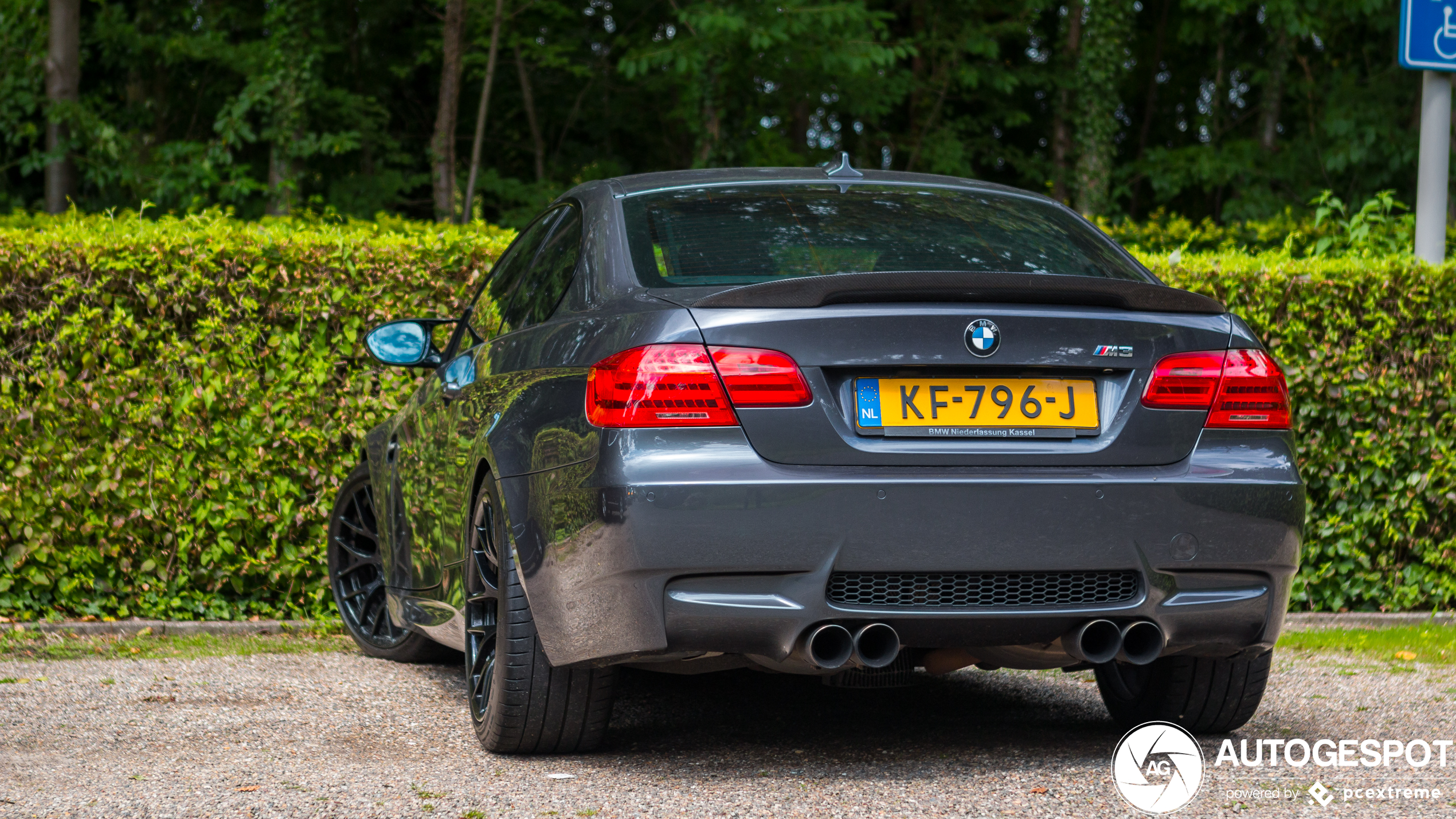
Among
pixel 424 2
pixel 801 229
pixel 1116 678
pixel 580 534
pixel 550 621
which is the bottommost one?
pixel 1116 678

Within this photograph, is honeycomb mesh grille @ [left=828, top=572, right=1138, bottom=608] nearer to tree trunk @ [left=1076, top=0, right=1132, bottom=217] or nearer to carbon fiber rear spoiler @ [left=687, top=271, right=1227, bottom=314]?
carbon fiber rear spoiler @ [left=687, top=271, right=1227, bottom=314]

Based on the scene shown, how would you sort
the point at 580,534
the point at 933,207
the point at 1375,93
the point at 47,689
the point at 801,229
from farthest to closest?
the point at 1375,93, the point at 47,689, the point at 933,207, the point at 801,229, the point at 580,534

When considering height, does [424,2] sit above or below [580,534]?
above

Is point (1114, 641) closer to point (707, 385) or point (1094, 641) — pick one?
point (1094, 641)

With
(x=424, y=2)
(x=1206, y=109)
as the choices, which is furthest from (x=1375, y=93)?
(x=424, y=2)

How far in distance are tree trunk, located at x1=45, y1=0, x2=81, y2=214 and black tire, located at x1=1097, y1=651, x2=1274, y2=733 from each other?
15.3 metres

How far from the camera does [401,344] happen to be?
16.6ft

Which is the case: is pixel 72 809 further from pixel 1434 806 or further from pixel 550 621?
pixel 1434 806

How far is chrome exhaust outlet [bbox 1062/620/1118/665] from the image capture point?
3.50m

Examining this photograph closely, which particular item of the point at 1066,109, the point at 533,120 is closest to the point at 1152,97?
the point at 1066,109

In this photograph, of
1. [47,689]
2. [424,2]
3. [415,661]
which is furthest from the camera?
[424,2]

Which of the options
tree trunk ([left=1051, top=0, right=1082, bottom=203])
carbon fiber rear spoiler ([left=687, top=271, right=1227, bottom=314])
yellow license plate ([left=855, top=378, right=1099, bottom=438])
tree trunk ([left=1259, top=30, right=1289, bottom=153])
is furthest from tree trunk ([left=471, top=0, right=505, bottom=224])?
yellow license plate ([left=855, top=378, right=1099, bottom=438])

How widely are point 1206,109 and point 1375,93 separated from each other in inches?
236

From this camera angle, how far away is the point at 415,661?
5785 millimetres
